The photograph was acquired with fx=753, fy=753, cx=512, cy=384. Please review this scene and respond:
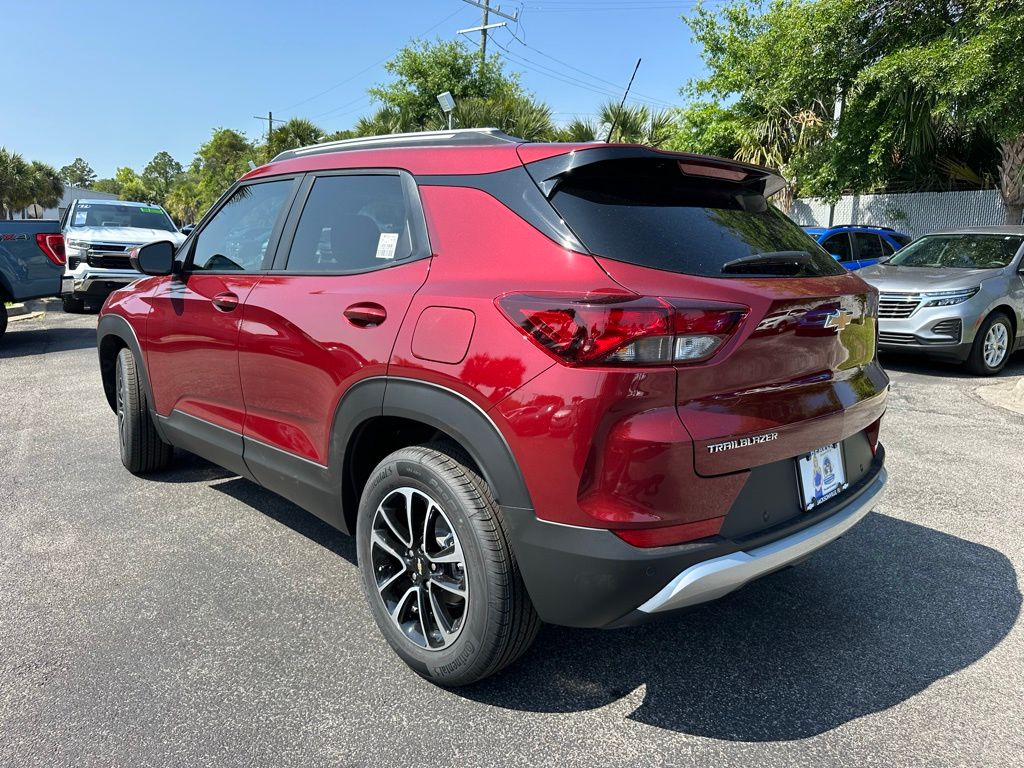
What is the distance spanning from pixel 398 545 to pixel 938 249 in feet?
28.8

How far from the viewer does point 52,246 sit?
31.1 feet

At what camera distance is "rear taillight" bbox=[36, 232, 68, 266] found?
9.35 metres

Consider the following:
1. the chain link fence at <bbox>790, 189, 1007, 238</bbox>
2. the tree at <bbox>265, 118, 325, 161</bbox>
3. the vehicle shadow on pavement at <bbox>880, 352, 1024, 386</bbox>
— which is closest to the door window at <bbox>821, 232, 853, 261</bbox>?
the vehicle shadow on pavement at <bbox>880, 352, 1024, 386</bbox>

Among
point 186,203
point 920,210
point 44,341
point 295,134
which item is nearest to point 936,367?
point 920,210

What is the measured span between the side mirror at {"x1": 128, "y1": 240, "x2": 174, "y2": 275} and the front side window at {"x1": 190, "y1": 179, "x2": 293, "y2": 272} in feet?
0.40

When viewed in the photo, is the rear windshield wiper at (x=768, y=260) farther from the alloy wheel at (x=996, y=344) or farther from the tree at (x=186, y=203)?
the tree at (x=186, y=203)

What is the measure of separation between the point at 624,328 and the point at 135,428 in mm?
3476

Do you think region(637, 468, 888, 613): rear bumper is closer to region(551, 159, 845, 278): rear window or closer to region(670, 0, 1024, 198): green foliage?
region(551, 159, 845, 278): rear window

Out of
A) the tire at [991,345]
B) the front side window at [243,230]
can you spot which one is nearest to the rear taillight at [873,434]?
the front side window at [243,230]

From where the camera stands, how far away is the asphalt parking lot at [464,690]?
2.26 meters

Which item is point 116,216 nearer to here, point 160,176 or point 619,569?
point 619,569

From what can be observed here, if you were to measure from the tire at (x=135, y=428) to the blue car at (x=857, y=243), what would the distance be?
10.3 m

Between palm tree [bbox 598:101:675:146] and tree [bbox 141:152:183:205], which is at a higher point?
tree [bbox 141:152:183:205]

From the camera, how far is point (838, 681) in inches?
101
